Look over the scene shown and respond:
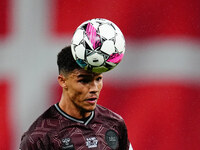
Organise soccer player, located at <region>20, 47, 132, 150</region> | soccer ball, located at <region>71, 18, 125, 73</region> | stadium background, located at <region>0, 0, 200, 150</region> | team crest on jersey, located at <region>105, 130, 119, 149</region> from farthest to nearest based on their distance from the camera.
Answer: stadium background, located at <region>0, 0, 200, 150</region>, team crest on jersey, located at <region>105, 130, 119, 149</region>, soccer player, located at <region>20, 47, 132, 150</region>, soccer ball, located at <region>71, 18, 125, 73</region>

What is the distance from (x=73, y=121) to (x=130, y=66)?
1.65 m

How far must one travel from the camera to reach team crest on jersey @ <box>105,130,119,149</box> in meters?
2.58

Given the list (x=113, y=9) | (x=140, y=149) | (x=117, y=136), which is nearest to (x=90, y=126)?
(x=117, y=136)

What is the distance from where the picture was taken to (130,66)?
4.11 metres

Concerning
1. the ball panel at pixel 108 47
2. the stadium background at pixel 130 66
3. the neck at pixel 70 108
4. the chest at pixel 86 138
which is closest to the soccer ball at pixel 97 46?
the ball panel at pixel 108 47

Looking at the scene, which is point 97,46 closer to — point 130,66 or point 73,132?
point 73,132

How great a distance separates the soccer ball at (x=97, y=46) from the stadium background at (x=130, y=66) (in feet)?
5.55

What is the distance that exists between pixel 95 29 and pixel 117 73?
A: 6.05 feet

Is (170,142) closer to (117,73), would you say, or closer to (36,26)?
(117,73)

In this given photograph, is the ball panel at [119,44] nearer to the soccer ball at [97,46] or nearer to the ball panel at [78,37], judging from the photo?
the soccer ball at [97,46]

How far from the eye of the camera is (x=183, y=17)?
13.5 feet

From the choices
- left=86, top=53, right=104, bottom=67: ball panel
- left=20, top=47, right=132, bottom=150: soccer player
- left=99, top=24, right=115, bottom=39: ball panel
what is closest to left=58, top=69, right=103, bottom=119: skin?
left=20, top=47, right=132, bottom=150: soccer player

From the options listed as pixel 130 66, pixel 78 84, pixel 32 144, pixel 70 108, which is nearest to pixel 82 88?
pixel 78 84

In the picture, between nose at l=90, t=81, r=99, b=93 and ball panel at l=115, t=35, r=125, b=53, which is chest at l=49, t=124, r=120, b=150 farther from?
ball panel at l=115, t=35, r=125, b=53
